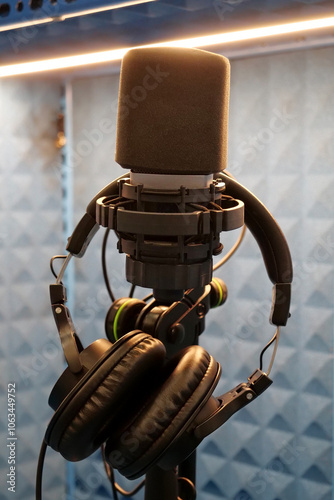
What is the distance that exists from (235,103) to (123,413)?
1.03m

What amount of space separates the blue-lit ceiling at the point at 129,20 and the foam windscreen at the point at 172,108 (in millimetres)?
125

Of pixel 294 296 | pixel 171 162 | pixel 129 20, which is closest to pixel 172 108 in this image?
pixel 171 162

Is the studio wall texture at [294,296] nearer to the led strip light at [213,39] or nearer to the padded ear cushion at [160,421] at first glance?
the led strip light at [213,39]

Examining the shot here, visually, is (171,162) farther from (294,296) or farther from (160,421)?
(294,296)

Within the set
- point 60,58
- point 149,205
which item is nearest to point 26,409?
point 60,58

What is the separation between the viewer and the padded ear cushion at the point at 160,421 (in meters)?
Answer: 0.69

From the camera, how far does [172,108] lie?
2.22ft

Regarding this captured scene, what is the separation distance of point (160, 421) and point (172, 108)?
1.22ft

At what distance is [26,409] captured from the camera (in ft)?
6.14

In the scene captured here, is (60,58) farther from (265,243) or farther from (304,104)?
(304,104)

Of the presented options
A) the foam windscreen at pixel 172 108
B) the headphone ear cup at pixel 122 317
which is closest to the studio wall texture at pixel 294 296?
the headphone ear cup at pixel 122 317

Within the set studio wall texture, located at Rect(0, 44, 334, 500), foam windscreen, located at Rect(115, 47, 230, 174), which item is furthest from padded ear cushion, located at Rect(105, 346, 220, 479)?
studio wall texture, located at Rect(0, 44, 334, 500)

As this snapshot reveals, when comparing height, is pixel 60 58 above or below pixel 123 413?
above

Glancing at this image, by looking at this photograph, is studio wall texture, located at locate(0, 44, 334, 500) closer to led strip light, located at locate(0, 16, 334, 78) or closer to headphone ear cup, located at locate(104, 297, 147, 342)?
led strip light, located at locate(0, 16, 334, 78)
